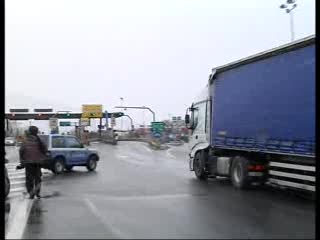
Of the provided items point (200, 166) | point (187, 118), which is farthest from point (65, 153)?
point (200, 166)

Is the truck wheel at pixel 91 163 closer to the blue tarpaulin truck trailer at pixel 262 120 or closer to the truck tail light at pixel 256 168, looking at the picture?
the blue tarpaulin truck trailer at pixel 262 120

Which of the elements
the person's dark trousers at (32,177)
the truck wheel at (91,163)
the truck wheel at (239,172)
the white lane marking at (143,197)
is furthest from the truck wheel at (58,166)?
the person's dark trousers at (32,177)

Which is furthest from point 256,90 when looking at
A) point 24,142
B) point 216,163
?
point 24,142

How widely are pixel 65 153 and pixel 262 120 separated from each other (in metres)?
11.1

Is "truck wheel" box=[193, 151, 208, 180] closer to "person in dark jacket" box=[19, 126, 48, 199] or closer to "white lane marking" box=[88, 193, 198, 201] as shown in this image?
"white lane marking" box=[88, 193, 198, 201]

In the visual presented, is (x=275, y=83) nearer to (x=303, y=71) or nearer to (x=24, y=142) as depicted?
(x=303, y=71)

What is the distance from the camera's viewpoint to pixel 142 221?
32.1 ft

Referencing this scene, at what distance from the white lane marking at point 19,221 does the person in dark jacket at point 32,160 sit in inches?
25.1

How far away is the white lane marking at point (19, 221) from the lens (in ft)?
28.3

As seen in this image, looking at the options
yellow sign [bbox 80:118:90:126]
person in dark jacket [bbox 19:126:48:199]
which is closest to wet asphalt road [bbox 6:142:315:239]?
person in dark jacket [bbox 19:126:48:199]

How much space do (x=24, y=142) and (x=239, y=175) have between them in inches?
236

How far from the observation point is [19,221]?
991cm
